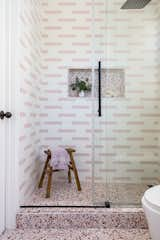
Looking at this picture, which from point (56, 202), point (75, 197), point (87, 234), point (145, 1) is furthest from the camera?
point (145, 1)

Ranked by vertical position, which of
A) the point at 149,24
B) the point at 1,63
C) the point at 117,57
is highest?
the point at 149,24

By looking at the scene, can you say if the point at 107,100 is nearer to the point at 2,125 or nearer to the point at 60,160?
the point at 60,160

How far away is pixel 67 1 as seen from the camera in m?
2.77

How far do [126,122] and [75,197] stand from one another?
98cm

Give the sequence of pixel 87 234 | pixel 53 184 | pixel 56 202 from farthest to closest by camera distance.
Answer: pixel 53 184 → pixel 56 202 → pixel 87 234

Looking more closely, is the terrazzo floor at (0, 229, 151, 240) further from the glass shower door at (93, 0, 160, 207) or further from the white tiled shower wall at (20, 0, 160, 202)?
the glass shower door at (93, 0, 160, 207)

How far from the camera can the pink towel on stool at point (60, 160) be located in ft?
7.40

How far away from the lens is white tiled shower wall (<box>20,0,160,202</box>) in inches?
93.4

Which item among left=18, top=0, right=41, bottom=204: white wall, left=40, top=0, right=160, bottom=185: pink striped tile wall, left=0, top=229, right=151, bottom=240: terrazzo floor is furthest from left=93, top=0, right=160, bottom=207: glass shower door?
left=18, top=0, right=41, bottom=204: white wall

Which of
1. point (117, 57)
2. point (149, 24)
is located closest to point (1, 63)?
point (117, 57)

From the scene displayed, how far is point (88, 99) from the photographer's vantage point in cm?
278

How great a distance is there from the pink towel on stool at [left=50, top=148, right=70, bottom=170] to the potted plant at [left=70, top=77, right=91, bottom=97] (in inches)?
33.0

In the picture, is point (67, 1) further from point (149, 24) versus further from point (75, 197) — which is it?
point (75, 197)

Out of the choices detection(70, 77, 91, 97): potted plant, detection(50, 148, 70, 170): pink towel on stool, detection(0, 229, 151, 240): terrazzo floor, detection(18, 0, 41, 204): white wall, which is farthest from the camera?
detection(70, 77, 91, 97): potted plant
